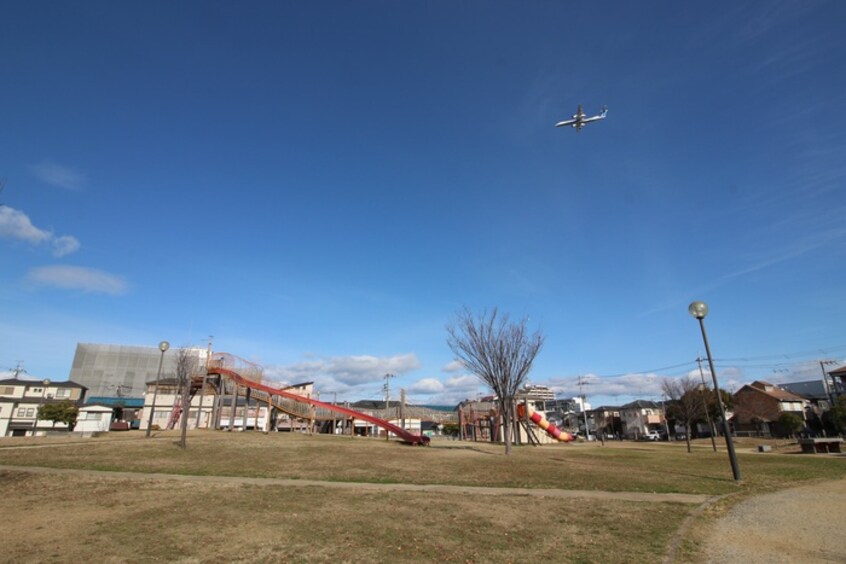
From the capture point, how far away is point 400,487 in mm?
13664

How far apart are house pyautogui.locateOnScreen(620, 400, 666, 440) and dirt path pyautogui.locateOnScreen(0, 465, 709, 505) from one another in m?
91.2

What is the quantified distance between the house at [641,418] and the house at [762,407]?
18041 millimetres

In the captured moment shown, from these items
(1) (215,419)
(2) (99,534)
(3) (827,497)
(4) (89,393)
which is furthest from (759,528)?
(4) (89,393)

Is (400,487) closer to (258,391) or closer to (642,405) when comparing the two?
(258,391)

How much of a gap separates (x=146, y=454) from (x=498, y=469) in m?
15.5

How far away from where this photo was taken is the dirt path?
12117 millimetres

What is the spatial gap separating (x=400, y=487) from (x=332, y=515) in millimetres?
4629

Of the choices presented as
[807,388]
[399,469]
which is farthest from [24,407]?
[807,388]

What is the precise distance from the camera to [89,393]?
97.2 meters

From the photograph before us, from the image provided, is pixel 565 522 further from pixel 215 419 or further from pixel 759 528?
pixel 215 419

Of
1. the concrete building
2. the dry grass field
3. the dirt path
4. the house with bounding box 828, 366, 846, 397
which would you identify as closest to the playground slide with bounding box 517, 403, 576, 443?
the dry grass field

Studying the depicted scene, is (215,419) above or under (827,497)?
above

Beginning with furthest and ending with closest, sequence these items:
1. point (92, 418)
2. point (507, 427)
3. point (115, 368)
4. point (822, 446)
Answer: point (115, 368) < point (92, 418) < point (822, 446) < point (507, 427)

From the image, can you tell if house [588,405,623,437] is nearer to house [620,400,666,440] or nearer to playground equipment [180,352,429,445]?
house [620,400,666,440]
